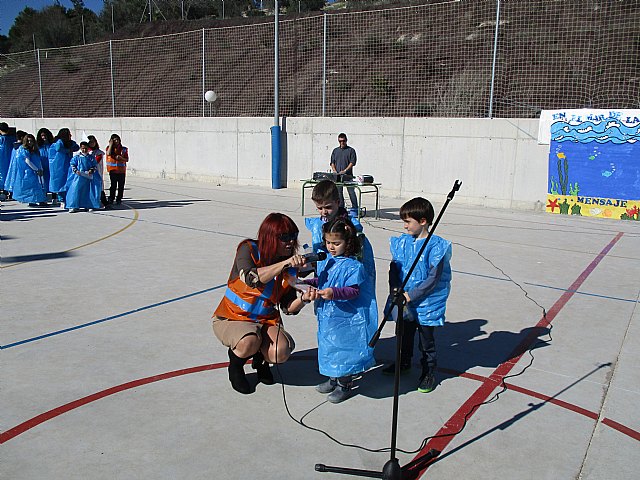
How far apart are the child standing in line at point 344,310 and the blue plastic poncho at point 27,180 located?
10.6 m

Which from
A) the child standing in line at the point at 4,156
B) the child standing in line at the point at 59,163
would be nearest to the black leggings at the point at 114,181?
the child standing in line at the point at 59,163

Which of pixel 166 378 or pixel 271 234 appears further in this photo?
pixel 166 378

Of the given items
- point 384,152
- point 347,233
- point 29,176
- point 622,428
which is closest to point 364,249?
point 347,233

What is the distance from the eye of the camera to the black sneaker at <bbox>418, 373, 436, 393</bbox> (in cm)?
404

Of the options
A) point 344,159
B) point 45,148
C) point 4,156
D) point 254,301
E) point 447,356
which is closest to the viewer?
point 254,301

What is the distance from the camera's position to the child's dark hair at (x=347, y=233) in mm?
3652

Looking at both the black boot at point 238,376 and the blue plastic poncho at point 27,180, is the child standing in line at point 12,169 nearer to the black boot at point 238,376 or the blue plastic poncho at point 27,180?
the blue plastic poncho at point 27,180

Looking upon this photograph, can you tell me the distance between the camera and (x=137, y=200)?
1380cm

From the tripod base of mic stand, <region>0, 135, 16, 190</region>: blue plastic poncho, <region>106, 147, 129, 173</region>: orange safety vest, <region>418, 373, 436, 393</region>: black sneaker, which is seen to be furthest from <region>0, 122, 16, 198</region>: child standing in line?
the tripod base of mic stand

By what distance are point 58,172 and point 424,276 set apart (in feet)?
34.7

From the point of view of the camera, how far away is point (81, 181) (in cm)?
1172

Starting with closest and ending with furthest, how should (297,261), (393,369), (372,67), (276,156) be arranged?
1. (297,261)
2. (393,369)
3. (276,156)
4. (372,67)

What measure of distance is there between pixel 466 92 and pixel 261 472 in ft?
68.5

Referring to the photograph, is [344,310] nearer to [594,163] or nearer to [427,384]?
[427,384]
